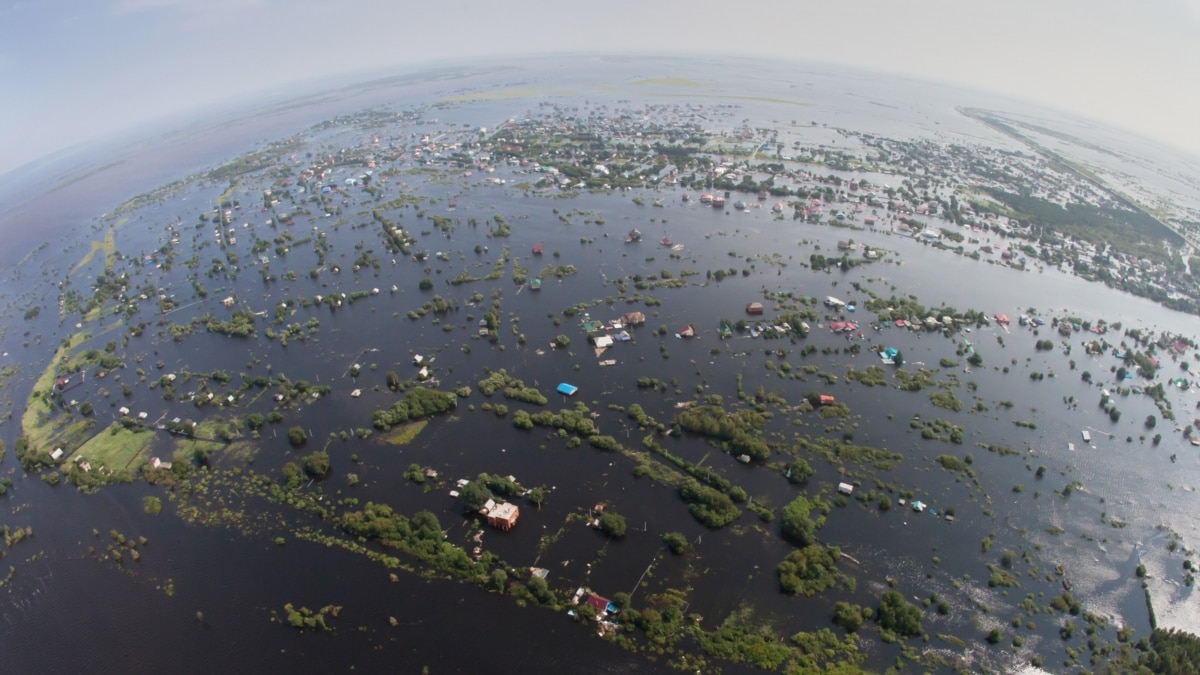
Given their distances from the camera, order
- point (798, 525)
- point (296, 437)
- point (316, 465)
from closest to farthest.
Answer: point (798, 525)
point (316, 465)
point (296, 437)

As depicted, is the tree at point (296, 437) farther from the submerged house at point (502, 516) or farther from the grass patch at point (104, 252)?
the grass patch at point (104, 252)

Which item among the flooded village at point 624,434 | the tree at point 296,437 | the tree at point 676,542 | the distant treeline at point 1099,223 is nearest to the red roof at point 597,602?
the flooded village at point 624,434

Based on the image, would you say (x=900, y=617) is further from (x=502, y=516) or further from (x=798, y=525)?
(x=502, y=516)

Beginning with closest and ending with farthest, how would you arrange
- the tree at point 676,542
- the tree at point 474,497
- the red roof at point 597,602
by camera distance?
the red roof at point 597,602 → the tree at point 676,542 → the tree at point 474,497

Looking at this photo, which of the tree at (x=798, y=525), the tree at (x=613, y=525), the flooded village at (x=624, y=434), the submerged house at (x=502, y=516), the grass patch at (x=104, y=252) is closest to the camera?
the flooded village at (x=624, y=434)

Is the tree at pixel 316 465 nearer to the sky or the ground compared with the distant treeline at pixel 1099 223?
nearer to the ground

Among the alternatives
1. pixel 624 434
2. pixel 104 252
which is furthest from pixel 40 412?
pixel 624 434
